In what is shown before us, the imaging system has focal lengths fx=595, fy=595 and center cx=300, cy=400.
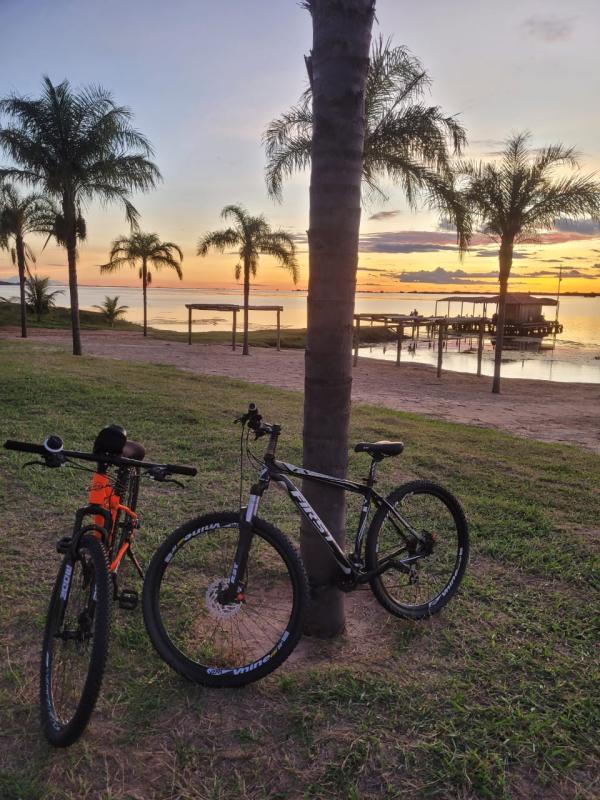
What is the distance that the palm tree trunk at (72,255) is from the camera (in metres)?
20.3

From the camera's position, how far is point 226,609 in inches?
120

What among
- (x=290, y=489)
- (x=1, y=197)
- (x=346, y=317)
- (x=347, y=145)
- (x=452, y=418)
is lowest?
(x=452, y=418)

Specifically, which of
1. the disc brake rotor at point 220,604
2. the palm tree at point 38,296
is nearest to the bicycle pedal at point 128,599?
the disc brake rotor at point 220,604

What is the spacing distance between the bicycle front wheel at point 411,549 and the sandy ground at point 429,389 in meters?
7.78

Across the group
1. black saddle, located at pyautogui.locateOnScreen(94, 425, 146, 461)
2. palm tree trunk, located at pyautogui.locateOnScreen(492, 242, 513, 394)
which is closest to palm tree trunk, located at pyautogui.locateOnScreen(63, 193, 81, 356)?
palm tree trunk, located at pyautogui.locateOnScreen(492, 242, 513, 394)

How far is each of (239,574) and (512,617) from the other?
6.02 feet

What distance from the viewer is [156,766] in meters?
2.46

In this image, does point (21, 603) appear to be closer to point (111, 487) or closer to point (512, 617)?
point (111, 487)

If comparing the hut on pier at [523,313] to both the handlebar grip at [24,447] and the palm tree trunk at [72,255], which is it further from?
the handlebar grip at [24,447]

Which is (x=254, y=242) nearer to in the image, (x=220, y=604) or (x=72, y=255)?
(x=72, y=255)

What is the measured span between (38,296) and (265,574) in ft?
146

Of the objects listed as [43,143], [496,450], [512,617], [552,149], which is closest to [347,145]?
[512,617]

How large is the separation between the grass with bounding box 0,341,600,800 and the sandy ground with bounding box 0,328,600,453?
7.45 meters

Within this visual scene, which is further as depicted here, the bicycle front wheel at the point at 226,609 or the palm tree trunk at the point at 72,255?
the palm tree trunk at the point at 72,255
